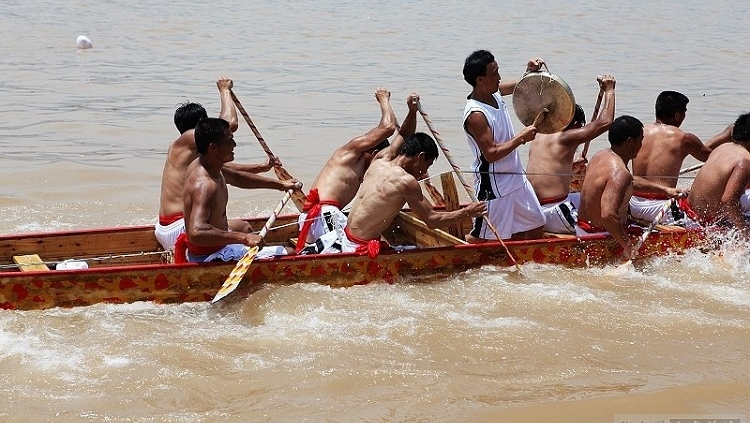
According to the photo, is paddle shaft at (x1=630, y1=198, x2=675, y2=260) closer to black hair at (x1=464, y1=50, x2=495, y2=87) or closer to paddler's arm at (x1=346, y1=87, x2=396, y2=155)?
black hair at (x1=464, y1=50, x2=495, y2=87)

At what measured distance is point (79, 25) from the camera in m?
26.3

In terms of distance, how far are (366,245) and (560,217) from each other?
1.90m

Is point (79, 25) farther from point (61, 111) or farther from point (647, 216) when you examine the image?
point (647, 216)

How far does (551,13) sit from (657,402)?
25505 millimetres

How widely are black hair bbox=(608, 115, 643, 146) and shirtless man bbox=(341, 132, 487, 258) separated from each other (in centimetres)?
116

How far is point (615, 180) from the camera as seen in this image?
26.2ft

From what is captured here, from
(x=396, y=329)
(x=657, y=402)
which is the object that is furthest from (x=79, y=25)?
(x=657, y=402)

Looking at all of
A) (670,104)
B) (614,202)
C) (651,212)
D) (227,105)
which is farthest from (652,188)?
(227,105)

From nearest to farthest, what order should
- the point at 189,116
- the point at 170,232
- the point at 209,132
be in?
1. the point at 209,132
2. the point at 170,232
3. the point at 189,116

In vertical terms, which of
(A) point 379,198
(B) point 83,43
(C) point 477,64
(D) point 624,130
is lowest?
(B) point 83,43

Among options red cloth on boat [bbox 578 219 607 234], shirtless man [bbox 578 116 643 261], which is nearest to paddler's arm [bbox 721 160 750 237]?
shirtless man [bbox 578 116 643 261]

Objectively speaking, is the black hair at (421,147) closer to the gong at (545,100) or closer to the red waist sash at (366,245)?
the red waist sash at (366,245)

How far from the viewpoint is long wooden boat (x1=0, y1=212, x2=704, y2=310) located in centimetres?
709

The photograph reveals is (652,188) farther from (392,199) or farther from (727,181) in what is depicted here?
(392,199)
